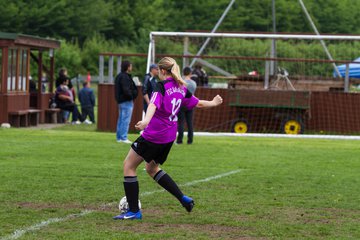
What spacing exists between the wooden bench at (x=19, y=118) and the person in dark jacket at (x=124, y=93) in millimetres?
8820

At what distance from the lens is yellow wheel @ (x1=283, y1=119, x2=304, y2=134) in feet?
87.3

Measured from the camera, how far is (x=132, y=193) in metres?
9.32

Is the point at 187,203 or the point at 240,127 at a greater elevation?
the point at 187,203

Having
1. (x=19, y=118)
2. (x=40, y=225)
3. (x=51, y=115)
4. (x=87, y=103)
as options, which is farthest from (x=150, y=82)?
(x=51, y=115)

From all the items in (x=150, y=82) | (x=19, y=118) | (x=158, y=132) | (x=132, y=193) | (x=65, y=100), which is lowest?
(x=19, y=118)

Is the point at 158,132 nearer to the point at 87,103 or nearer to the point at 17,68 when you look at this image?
the point at 17,68

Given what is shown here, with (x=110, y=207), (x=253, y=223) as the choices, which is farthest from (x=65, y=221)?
(x=253, y=223)

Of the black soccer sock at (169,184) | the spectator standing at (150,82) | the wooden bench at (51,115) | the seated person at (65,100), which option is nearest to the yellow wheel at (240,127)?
the seated person at (65,100)

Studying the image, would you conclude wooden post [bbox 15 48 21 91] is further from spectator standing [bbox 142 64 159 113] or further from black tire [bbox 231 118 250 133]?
spectator standing [bbox 142 64 159 113]

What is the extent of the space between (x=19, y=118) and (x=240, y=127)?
23.6 ft

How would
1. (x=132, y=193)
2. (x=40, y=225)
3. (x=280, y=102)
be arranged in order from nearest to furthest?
(x=40, y=225), (x=132, y=193), (x=280, y=102)

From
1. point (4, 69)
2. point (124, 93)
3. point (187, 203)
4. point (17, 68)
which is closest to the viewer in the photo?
point (187, 203)

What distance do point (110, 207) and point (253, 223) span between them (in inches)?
71.8

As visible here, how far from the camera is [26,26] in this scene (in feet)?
231
